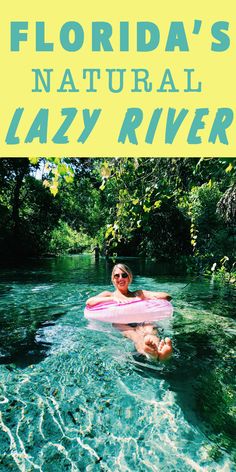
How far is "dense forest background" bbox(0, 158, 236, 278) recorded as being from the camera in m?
3.74

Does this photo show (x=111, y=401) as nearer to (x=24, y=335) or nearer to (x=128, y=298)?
(x=128, y=298)

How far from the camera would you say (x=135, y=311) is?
194 inches

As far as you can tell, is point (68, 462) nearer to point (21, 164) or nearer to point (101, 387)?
point (101, 387)

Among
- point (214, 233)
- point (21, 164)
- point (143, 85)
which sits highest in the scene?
point (21, 164)

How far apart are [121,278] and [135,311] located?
1.80ft

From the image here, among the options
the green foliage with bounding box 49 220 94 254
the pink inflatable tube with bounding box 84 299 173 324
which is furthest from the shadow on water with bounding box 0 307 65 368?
the green foliage with bounding box 49 220 94 254

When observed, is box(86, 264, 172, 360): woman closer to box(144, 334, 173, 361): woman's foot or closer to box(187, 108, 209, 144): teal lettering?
box(144, 334, 173, 361): woman's foot

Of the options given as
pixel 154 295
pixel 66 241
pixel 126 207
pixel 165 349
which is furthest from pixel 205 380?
pixel 66 241

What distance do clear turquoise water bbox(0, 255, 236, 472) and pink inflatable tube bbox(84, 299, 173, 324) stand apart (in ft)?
1.00

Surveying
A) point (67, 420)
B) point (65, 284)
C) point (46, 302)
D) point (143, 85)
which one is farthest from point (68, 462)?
point (65, 284)

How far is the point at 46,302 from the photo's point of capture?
824cm

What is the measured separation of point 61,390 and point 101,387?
422 mm

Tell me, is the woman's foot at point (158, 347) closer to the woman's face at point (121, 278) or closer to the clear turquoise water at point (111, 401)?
the clear turquoise water at point (111, 401)

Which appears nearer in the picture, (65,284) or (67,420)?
(67,420)
